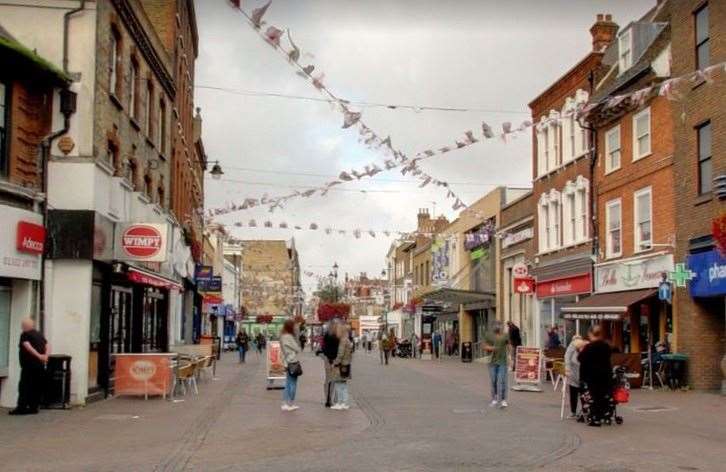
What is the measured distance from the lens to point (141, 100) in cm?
2409

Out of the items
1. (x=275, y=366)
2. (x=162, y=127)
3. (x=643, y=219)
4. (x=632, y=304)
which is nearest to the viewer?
(x=275, y=366)

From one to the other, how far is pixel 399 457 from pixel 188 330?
28.6 m

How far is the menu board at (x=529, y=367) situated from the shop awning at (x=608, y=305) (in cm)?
372

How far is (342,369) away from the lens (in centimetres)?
1814

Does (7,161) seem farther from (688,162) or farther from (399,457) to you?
(688,162)

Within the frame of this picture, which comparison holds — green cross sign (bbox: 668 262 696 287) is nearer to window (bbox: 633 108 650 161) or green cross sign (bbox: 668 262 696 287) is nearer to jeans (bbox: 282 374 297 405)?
window (bbox: 633 108 650 161)

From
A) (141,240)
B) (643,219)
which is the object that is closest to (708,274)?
(643,219)

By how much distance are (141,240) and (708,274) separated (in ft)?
43.4

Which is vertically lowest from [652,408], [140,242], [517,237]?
[652,408]

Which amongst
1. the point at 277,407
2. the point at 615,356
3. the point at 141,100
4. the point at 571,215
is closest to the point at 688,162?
the point at 615,356

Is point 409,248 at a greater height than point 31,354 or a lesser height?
greater

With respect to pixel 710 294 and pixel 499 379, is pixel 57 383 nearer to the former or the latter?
pixel 499 379

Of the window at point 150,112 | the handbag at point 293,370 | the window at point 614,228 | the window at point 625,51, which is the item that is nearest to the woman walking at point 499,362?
the handbag at point 293,370

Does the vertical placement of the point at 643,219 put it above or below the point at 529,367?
above
